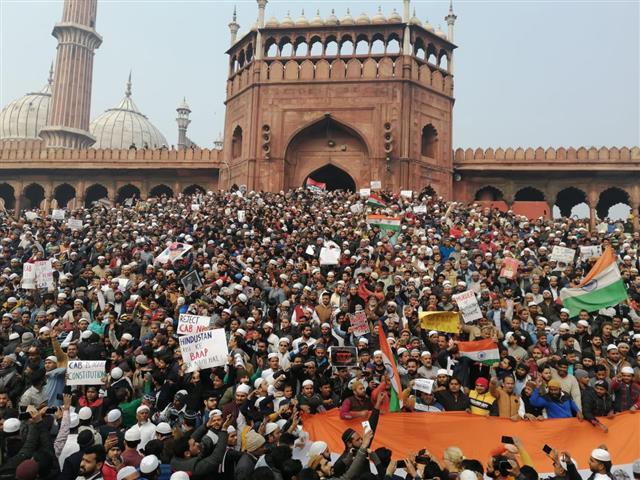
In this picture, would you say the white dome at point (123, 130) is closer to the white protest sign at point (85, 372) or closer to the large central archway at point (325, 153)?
the large central archway at point (325, 153)

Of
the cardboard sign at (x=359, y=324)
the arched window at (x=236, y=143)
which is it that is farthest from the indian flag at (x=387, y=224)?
the arched window at (x=236, y=143)

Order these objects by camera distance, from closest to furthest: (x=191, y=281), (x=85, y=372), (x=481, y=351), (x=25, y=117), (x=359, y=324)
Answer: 1. (x=85, y=372)
2. (x=481, y=351)
3. (x=359, y=324)
4. (x=191, y=281)
5. (x=25, y=117)

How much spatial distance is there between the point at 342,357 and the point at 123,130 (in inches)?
2029

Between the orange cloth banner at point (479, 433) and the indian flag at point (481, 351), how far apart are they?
1091mm

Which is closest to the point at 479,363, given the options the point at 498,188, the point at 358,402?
the point at 358,402

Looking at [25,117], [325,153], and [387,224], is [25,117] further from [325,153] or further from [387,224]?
[387,224]

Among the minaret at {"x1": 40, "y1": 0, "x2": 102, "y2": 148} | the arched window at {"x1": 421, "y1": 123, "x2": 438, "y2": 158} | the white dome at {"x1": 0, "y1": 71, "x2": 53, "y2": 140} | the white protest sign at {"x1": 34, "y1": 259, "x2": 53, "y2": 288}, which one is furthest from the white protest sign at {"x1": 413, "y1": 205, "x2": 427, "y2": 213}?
the white dome at {"x1": 0, "y1": 71, "x2": 53, "y2": 140}

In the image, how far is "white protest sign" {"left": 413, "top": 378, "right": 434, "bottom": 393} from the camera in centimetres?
625

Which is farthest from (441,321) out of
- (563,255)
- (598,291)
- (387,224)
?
(387,224)

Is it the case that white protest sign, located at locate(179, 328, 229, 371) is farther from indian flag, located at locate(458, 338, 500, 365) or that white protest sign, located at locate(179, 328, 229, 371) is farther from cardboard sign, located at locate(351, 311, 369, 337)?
indian flag, located at locate(458, 338, 500, 365)

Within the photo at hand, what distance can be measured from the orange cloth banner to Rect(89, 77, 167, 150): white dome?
49680 millimetres

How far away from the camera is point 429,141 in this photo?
1056 inches

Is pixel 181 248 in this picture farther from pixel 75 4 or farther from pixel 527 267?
pixel 75 4

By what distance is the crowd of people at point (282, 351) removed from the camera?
16.3 ft
